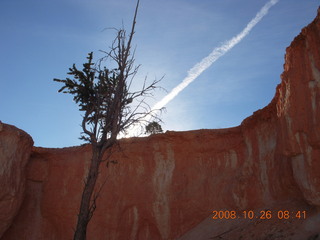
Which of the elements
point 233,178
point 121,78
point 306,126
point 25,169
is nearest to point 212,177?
point 233,178

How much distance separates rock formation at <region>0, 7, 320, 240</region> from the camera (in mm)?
9297

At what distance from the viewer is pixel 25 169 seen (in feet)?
56.3

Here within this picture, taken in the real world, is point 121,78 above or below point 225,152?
above

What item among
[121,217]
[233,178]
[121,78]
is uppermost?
[121,78]

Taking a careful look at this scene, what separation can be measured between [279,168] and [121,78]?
23.1 feet

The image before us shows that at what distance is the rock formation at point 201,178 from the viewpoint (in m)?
9.30

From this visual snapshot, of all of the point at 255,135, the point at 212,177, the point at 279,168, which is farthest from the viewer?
the point at 212,177

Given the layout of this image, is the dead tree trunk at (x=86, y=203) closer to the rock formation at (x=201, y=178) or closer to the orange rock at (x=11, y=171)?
the rock formation at (x=201, y=178)

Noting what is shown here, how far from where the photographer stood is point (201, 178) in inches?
612

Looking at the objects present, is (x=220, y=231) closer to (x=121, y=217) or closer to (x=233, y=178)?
(x=233, y=178)
